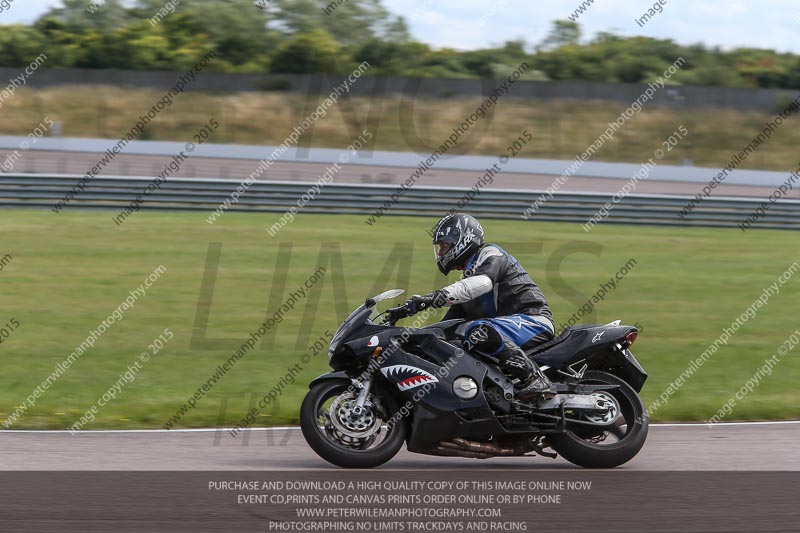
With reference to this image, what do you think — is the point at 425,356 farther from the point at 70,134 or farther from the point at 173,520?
the point at 70,134

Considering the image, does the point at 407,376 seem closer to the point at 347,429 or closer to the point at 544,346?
the point at 347,429

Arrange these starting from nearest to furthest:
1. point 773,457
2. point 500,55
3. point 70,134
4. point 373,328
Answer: point 373,328 → point 773,457 → point 70,134 → point 500,55

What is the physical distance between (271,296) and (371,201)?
840cm

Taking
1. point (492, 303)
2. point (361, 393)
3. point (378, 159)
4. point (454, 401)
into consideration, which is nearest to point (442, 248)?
point (492, 303)

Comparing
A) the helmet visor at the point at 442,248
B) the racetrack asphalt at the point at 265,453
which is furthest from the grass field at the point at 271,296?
the helmet visor at the point at 442,248

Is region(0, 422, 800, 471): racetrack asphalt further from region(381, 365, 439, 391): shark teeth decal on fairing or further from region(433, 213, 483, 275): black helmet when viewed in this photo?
region(433, 213, 483, 275): black helmet

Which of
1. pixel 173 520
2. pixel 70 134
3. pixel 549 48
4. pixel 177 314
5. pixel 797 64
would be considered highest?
pixel 173 520

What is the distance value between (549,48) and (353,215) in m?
33.6

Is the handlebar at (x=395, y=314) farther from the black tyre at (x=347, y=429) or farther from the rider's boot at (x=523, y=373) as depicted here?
the rider's boot at (x=523, y=373)

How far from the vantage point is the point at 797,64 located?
191ft

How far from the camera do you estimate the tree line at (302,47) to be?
52125 millimetres

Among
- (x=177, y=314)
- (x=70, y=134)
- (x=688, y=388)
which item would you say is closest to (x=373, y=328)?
(x=688, y=388)

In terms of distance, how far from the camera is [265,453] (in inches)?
322

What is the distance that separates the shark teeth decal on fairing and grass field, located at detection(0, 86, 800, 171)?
36750mm
